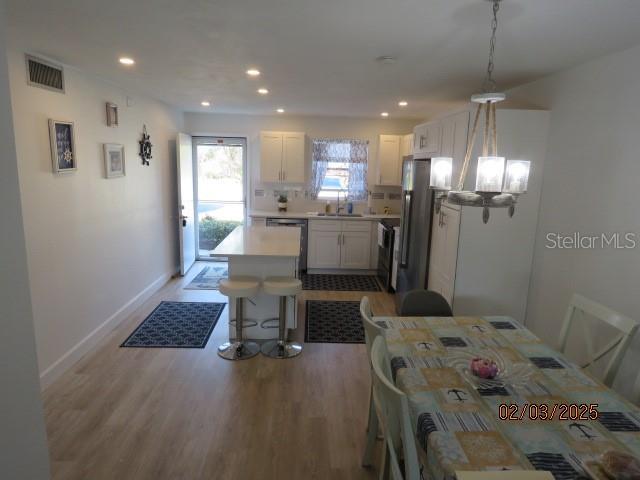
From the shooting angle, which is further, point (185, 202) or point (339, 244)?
point (339, 244)

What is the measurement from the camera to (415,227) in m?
4.23

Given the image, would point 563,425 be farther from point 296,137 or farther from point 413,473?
point 296,137

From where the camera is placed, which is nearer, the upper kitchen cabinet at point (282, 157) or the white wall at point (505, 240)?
the white wall at point (505, 240)

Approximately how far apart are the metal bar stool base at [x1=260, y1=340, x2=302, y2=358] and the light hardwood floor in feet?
0.26

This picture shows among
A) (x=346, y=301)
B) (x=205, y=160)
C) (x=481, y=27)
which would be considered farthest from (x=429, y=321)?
(x=205, y=160)

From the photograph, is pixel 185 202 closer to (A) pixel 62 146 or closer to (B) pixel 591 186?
(A) pixel 62 146

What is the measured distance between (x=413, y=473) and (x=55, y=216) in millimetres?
3010

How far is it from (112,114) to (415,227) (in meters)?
3.22

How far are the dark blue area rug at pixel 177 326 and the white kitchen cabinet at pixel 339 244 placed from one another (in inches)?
72.7

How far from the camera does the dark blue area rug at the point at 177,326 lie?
373 centimetres

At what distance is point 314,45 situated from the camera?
245cm

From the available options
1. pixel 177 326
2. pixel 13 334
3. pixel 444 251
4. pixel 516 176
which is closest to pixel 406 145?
pixel 444 251

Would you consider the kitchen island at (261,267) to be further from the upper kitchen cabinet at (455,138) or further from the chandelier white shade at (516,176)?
the chandelier white shade at (516,176)
